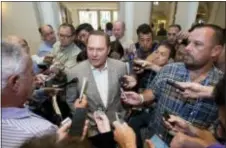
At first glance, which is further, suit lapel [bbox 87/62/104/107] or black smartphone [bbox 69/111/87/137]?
suit lapel [bbox 87/62/104/107]

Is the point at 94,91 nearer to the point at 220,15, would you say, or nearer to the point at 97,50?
the point at 97,50

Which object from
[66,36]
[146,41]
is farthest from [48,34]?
[146,41]

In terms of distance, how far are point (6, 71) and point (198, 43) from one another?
1063 mm

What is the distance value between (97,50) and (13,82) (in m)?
0.91

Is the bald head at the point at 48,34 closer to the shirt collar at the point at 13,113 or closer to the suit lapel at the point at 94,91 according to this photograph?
the suit lapel at the point at 94,91

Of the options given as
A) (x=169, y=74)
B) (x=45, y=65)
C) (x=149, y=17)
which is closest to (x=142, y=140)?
(x=169, y=74)

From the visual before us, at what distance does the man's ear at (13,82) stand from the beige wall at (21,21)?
11.4ft

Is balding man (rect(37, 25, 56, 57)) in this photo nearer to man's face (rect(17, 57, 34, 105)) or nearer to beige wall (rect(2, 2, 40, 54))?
beige wall (rect(2, 2, 40, 54))

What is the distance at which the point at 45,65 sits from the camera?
6.77 feet

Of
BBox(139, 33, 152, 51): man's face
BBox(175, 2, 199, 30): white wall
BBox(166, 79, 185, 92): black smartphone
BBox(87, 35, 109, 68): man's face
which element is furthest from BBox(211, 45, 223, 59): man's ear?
BBox(175, 2, 199, 30): white wall

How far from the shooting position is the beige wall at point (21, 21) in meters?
3.91

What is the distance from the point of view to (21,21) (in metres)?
4.07

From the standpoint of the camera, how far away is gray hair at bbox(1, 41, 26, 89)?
2.42 ft

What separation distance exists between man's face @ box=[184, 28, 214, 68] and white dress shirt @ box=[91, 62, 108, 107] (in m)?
0.60
